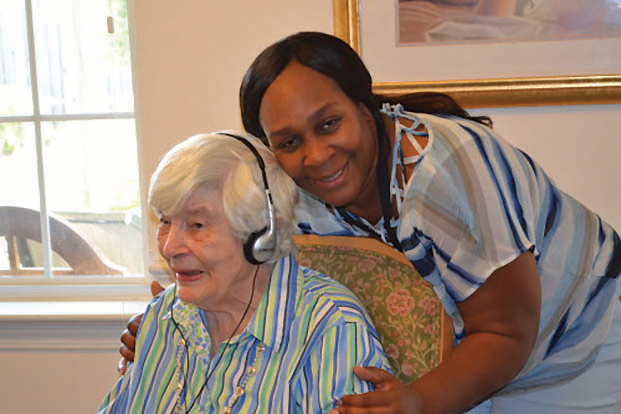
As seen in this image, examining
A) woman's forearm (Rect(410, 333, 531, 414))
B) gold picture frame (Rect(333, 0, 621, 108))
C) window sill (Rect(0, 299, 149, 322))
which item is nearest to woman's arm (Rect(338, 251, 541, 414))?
woman's forearm (Rect(410, 333, 531, 414))

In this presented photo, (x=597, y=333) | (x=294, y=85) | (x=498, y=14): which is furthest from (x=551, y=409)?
(x=498, y=14)

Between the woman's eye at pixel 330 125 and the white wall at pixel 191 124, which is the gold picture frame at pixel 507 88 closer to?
the white wall at pixel 191 124

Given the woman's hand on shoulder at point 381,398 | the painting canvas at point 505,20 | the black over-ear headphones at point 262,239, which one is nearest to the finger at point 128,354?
the black over-ear headphones at point 262,239

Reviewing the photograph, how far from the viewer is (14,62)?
253 centimetres

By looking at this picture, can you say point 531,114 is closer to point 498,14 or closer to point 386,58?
point 498,14

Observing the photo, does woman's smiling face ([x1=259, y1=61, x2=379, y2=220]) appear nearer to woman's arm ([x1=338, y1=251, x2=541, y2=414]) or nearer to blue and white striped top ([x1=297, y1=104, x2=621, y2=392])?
blue and white striped top ([x1=297, y1=104, x2=621, y2=392])

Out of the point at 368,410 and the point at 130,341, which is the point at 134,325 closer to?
the point at 130,341

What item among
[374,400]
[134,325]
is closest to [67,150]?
[134,325]

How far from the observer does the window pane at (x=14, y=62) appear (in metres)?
2.49

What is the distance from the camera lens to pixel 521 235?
1.16 m

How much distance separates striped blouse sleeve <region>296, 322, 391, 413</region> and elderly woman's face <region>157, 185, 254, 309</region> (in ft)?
0.74

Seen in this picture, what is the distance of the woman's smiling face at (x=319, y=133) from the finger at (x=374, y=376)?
0.32 metres

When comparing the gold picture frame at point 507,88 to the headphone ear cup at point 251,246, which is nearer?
the headphone ear cup at point 251,246

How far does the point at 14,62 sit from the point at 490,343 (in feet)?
6.96
